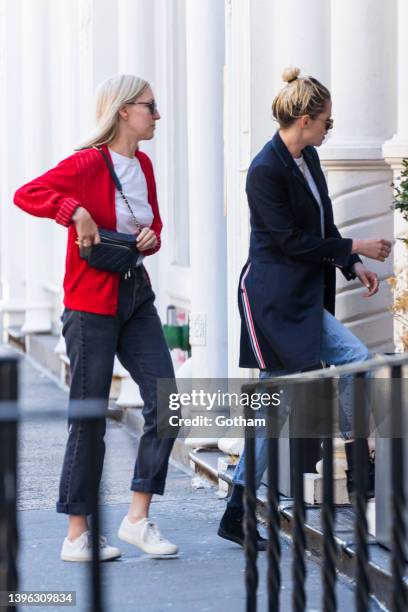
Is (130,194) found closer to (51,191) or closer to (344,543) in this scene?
(51,191)

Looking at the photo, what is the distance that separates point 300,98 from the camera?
519 centimetres

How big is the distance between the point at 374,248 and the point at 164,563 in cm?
145

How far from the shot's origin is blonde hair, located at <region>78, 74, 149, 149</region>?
537cm

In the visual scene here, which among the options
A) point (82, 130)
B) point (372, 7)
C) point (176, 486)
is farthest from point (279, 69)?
point (82, 130)

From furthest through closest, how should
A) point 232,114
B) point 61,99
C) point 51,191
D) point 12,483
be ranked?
point 61,99 < point 232,114 < point 51,191 < point 12,483

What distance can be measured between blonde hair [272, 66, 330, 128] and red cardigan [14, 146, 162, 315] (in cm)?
72

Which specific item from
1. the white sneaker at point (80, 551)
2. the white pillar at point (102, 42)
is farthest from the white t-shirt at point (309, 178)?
the white pillar at point (102, 42)

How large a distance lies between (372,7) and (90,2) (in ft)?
16.4

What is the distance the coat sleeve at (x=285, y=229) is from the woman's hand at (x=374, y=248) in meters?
0.07

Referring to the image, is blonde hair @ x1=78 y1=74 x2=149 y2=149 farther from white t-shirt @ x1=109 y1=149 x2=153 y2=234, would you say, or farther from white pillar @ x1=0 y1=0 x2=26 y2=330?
white pillar @ x1=0 y1=0 x2=26 y2=330

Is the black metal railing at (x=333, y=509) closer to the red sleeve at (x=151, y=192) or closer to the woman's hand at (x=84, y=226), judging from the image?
the woman's hand at (x=84, y=226)

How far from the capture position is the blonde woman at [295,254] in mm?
5195

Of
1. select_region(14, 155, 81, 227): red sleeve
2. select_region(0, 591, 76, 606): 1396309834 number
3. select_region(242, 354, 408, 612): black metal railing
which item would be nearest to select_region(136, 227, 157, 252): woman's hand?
select_region(14, 155, 81, 227): red sleeve

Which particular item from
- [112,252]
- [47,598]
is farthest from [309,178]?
[47,598]
